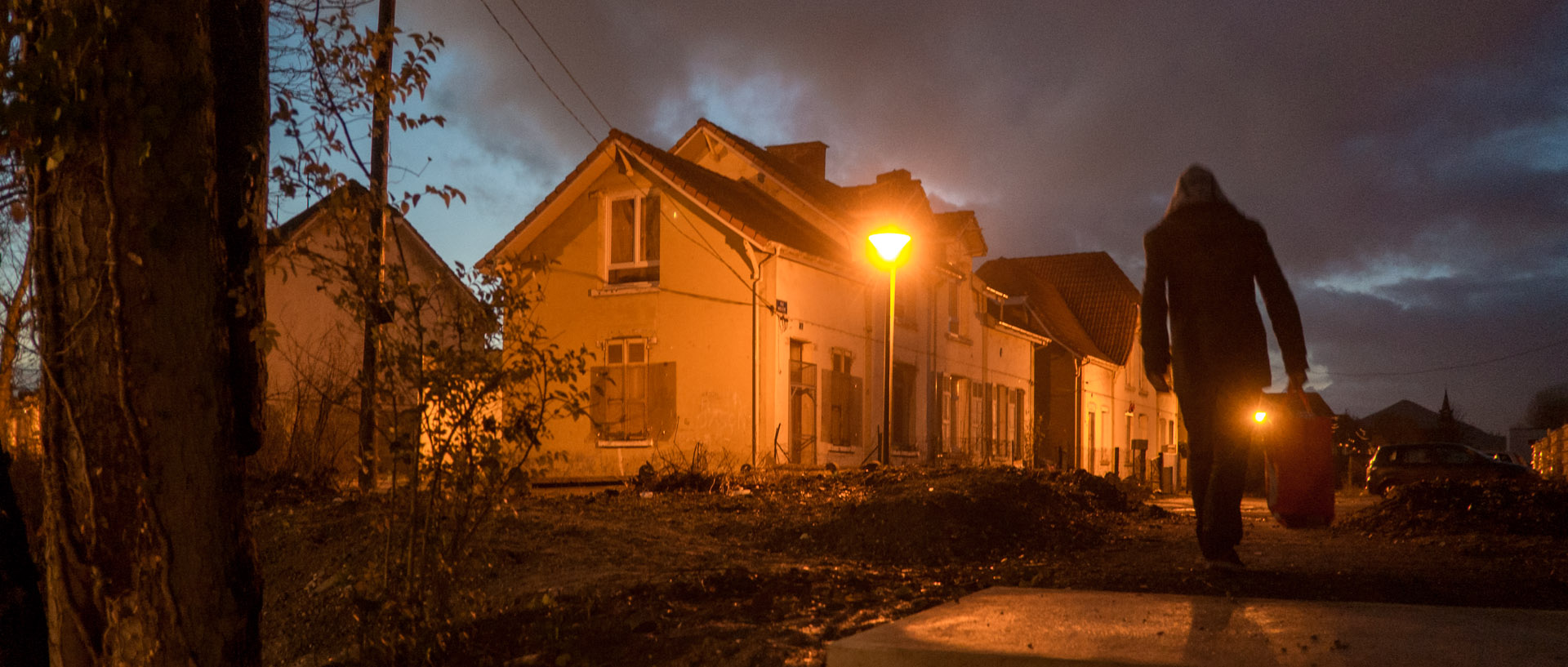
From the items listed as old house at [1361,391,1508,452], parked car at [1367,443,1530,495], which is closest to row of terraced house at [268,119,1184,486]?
parked car at [1367,443,1530,495]

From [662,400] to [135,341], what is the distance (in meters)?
17.0

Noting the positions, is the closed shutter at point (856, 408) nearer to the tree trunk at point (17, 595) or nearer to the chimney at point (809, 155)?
the chimney at point (809, 155)

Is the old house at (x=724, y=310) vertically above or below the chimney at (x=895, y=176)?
below

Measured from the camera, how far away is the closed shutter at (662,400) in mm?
20062

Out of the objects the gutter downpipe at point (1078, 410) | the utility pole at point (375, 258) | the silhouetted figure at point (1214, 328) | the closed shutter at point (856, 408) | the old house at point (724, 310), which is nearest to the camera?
the utility pole at point (375, 258)

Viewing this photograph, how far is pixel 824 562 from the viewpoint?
6711mm

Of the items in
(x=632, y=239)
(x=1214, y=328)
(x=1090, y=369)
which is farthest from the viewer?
(x=1090, y=369)

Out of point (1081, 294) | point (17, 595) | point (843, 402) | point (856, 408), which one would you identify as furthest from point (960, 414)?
point (17, 595)

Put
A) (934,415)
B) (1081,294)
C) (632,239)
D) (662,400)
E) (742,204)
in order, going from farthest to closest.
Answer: (1081,294) < (934,415) < (742,204) < (632,239) < (662,400)

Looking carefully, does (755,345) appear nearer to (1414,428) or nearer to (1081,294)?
(1081,294)

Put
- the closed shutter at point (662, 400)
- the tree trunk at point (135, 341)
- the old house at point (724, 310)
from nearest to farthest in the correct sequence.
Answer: the tree trunk at point (135, 341) < the old house at point (724, 310) < the closed shutter at point (662, 400)

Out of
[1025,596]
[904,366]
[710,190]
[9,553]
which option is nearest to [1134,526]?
[1025,596]

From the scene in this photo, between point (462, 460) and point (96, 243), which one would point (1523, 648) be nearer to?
point (462, 460)


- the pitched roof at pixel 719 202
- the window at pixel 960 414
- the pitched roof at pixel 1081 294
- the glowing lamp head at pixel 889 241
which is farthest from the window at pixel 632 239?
the pitched roof at pixel 1081 294
